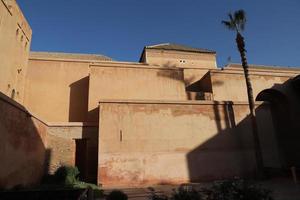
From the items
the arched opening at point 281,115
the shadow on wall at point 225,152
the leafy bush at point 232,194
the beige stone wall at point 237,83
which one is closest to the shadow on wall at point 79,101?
the shadow on wall at point 225,152

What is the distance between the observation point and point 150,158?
13578 millimetres

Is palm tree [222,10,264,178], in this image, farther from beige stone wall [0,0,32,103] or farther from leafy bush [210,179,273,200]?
beige stone wall [0,0,32,103]

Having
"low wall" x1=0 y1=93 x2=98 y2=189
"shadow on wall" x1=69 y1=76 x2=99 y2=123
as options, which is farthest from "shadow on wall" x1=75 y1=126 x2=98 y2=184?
"shadow on wall" x1=69 y1=76 x2=99 y2=123

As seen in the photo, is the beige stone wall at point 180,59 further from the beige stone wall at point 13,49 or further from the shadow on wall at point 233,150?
the beige stone wall at point 13,49

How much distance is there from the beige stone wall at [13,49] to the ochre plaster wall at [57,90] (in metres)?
0.86

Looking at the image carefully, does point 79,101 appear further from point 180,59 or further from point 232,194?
point 232,194

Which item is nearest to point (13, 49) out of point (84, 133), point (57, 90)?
point (57, 90)

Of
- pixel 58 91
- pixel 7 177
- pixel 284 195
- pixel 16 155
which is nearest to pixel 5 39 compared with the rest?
pixel 58 91

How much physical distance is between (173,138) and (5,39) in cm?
1333

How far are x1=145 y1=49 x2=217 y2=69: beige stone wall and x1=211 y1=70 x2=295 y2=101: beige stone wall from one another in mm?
7219

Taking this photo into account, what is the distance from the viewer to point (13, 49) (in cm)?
1688

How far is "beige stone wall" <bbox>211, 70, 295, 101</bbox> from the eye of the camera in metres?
18.6

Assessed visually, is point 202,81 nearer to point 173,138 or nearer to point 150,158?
point 173,138

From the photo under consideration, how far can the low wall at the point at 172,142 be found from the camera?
43.5 ft
